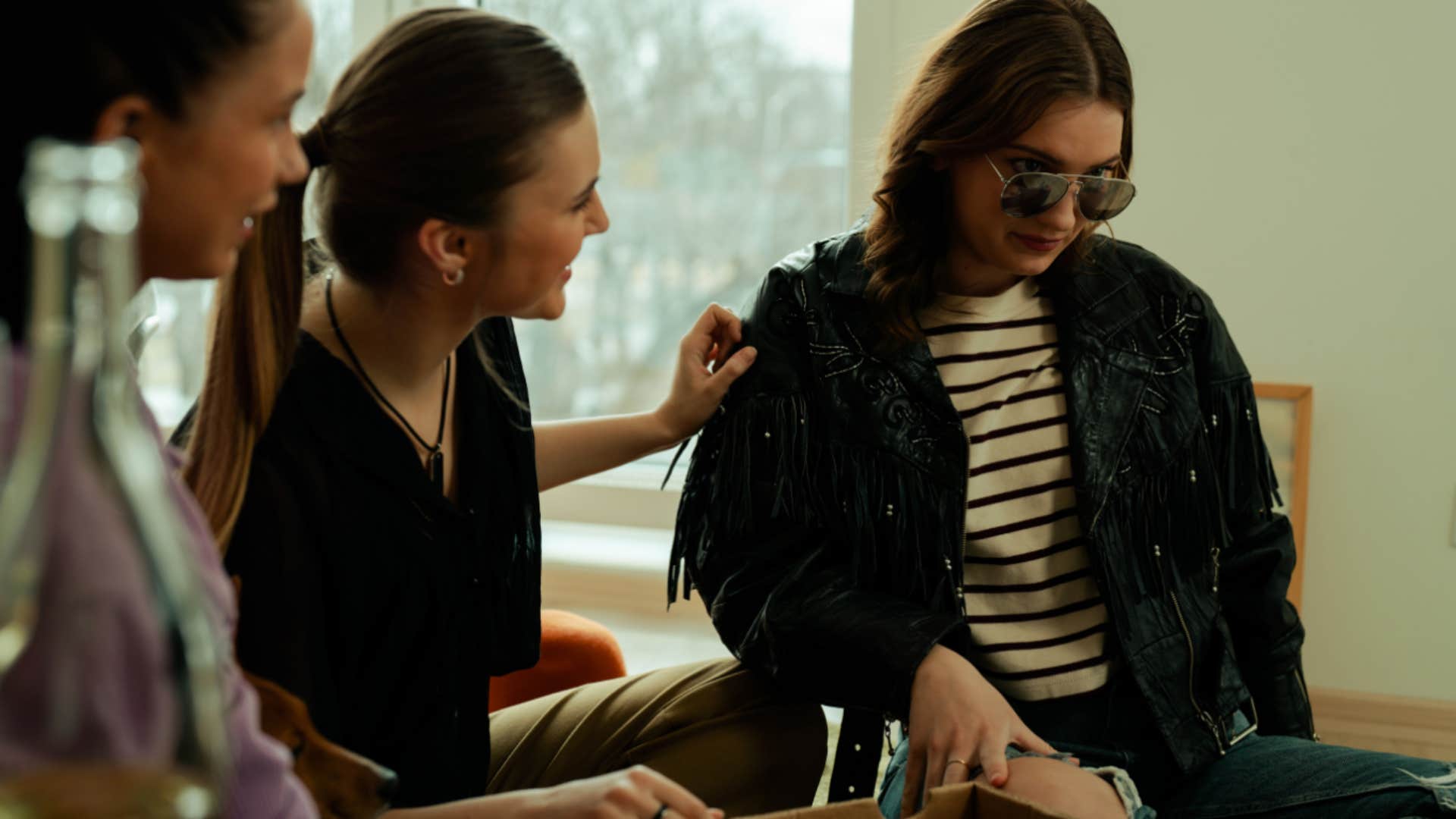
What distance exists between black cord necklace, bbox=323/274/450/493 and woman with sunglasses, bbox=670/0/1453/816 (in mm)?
306

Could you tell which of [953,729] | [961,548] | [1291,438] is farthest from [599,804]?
[1291,438]

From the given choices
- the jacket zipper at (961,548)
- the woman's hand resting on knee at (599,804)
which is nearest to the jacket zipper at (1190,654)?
the jacket zipper at (961,548)

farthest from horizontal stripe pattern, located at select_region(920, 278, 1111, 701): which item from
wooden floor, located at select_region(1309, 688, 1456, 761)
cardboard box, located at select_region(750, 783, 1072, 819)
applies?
wooden floor, located at select_region(1309, 688, 1456, 761)

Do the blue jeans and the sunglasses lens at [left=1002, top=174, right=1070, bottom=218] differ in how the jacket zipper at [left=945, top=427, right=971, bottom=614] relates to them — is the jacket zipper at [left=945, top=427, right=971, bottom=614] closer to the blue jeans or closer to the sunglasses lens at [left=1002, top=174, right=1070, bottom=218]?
the blue jeans

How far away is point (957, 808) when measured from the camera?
1.06m

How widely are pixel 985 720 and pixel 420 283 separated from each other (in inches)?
26.0

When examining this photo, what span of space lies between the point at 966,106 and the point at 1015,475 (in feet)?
1.30

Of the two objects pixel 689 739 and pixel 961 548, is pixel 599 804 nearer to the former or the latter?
pixel 689 739

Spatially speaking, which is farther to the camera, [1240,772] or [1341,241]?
[1341,241]

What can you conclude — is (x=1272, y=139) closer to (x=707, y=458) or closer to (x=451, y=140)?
(x=707, y=458)

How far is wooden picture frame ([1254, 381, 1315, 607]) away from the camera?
231 centimetres

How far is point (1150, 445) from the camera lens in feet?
4.93

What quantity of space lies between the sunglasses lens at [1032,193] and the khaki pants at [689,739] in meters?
0.58

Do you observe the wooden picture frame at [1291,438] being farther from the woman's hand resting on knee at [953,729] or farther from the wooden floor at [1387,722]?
the woman's hand resting on knee at [953,729]
